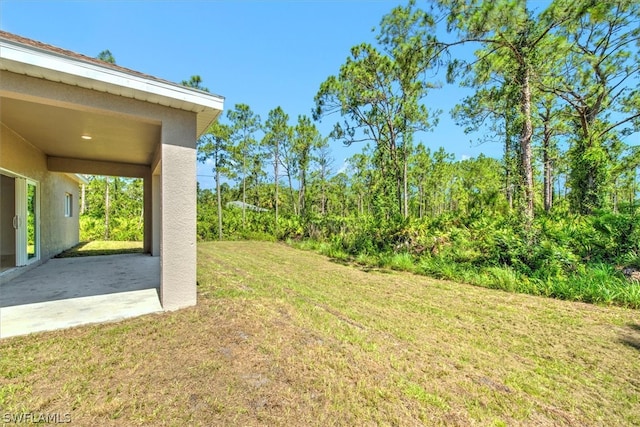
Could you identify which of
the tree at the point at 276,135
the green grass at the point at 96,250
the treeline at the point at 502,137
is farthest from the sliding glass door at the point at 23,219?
the tree at the point at 276,135

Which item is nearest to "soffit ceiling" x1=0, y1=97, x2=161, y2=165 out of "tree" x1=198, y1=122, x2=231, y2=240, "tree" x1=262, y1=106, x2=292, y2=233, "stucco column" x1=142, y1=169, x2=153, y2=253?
"stucco column" x1=142, y1=169, x2=153, y2=253

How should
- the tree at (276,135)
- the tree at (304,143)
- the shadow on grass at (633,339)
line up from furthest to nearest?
the tree at (304,143) < the tree at (276,135) < the shadow on grass at (633,339)

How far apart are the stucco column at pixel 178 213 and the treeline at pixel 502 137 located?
5956mm

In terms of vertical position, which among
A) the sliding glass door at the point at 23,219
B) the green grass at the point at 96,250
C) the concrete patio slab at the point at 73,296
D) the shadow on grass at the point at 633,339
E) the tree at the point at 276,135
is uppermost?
the tree at the point at 276,135

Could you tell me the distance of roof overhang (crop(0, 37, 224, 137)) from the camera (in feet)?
9.14

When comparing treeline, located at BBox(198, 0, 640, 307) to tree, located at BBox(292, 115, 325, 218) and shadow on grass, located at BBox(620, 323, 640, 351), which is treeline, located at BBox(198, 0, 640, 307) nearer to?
shadow on grass, located at BBox(620, 323, 640, 351)

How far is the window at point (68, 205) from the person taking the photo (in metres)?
9.61

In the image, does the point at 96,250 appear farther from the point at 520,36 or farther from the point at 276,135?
the point at 520,36

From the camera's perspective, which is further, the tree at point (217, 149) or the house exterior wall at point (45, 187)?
the tree at point (217, 149)

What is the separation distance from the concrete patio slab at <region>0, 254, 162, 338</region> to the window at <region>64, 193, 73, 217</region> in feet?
13.2

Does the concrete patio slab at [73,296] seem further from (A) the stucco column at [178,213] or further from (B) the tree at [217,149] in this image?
(B) the tree at [217,149]

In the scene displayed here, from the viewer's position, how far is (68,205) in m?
10.2

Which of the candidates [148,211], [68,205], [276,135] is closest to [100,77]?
[148,211]

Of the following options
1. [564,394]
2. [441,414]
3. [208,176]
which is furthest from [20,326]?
A: [208,176]
